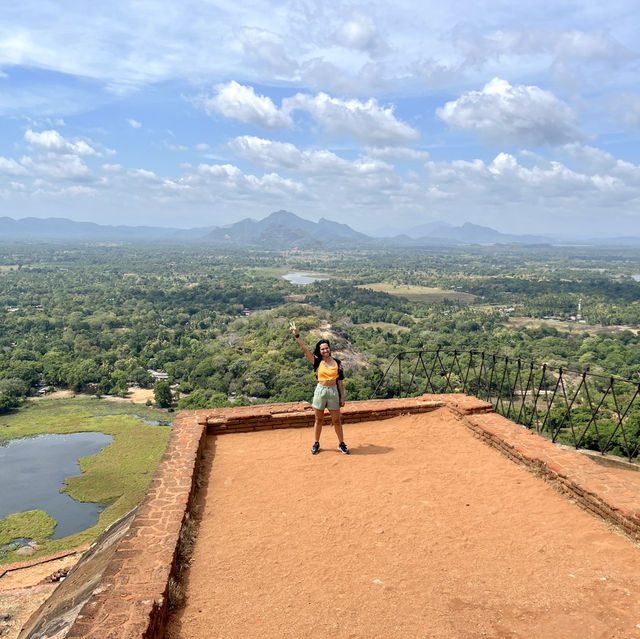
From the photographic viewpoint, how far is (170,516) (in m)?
5.31

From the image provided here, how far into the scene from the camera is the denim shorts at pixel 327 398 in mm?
7172

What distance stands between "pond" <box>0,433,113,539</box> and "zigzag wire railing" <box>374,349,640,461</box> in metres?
16.6

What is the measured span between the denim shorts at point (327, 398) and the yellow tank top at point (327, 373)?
136 mm

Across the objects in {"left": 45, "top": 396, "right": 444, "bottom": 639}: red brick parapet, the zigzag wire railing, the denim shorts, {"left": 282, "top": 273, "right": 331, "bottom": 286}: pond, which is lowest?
{"left": 282, "top": 273, "right": 331, "bottom": 286}: pond

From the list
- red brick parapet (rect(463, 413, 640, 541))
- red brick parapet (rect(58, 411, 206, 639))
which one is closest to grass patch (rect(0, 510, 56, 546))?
red brick parapet (rect(58, 411, 206, 639))

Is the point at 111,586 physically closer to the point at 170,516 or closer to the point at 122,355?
the point at 170,516

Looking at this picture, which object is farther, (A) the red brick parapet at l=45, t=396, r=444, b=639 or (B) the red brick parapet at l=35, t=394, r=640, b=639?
(B) the red brick parapet at l=35, t=394, r=640, b=639

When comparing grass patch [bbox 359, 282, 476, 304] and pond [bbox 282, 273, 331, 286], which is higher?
pond [bbox 282, 273, 331, 286]

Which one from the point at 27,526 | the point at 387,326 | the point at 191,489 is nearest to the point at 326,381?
the point at 191,489

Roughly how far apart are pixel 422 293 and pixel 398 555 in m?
123

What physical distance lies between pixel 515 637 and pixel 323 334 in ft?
179

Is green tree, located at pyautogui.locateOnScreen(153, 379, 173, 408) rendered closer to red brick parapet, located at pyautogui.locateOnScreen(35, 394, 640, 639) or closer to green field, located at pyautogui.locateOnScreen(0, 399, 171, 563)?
green field, located at pyautogui.locateOnScreen(0, 399, 171, 563)

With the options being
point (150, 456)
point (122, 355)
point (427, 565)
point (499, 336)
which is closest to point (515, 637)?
point (427, 565)

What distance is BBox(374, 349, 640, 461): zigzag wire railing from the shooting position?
34.7ft
